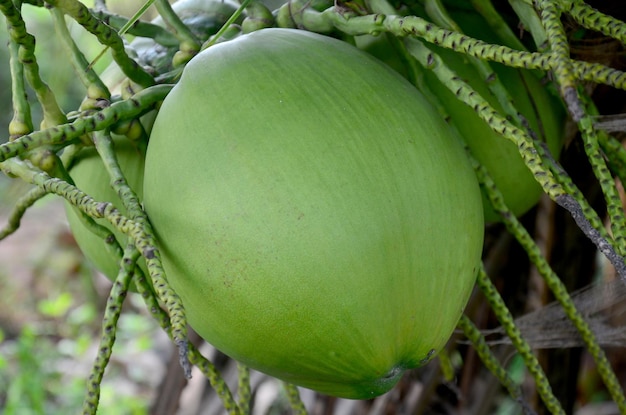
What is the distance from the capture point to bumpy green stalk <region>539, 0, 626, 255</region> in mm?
463

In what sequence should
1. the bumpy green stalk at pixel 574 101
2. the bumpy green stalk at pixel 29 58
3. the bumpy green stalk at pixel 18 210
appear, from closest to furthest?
the bumpy green stalk at pixel 574 101
the bumpy green stalk at pixel 29 58
the bumpy green stalk at pixel 18 210

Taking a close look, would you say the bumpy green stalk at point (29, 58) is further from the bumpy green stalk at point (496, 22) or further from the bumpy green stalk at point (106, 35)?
the bumpy green stalk at point (496, 22)

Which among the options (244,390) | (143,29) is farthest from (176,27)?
(244,390)

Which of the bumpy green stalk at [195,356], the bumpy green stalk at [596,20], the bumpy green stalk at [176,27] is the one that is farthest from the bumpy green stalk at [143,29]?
the bumpy green stalk at [596,20]

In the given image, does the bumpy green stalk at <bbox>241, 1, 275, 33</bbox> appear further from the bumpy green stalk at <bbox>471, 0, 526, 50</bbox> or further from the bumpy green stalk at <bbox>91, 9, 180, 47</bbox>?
the bumpy green stalk at <bbox>471, 0, 526, 50</bbox>

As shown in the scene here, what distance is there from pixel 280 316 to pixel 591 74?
0.92ft

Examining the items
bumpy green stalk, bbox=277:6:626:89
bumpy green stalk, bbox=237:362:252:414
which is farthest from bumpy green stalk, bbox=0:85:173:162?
bumpy green stalk, bbox=237:362:252:414

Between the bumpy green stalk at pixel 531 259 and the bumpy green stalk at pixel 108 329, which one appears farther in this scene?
the bumpy green stalk at pixel 531 259

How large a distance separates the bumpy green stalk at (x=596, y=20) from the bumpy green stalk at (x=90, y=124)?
13.4 inches

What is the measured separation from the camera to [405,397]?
48.8 inches

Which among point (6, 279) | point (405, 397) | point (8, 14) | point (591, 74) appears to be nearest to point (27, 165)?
point (8, 14)

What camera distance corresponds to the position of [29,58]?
62cm

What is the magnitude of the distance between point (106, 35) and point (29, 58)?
0.21 feet

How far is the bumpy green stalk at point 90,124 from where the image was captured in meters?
0.55
